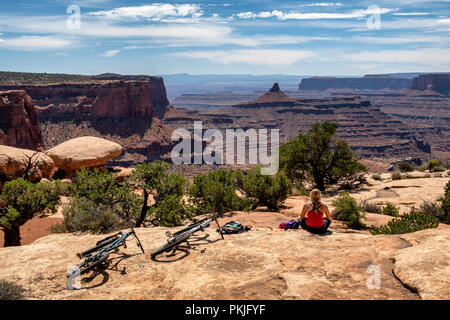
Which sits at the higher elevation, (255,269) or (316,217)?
(316,217)

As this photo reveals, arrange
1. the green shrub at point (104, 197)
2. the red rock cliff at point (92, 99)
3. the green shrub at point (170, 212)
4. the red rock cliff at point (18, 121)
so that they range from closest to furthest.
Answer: the green shrub at point (104, 197) < the green shrub at point (170, 212) < the red rock cliff at point (18, 121) < the red rock cliff at point (92, 99)

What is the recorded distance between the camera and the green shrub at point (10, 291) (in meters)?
4.95

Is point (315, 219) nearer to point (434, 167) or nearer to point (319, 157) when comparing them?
point (319, 157)

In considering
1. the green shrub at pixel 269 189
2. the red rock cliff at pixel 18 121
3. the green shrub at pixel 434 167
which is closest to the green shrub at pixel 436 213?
the green shrub at pixel 269 189

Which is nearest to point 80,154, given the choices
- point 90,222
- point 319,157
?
point 90,222

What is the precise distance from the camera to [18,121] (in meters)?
41.3

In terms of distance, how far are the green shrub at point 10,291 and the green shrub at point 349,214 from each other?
10294 mm

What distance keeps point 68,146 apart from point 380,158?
108830 millimetres

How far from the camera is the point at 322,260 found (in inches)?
246

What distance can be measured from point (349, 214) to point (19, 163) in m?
18.7

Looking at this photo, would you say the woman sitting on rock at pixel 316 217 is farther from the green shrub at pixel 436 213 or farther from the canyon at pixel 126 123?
the canyon at pixel 126 123

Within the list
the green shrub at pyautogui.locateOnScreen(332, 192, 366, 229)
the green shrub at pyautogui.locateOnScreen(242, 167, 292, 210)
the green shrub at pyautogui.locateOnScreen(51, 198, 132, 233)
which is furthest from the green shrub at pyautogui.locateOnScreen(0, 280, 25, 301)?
the green shrub at pyautogui.locateOnScreen(242, 167, 292, 210)

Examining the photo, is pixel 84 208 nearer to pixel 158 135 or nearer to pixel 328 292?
pixel 328 292
